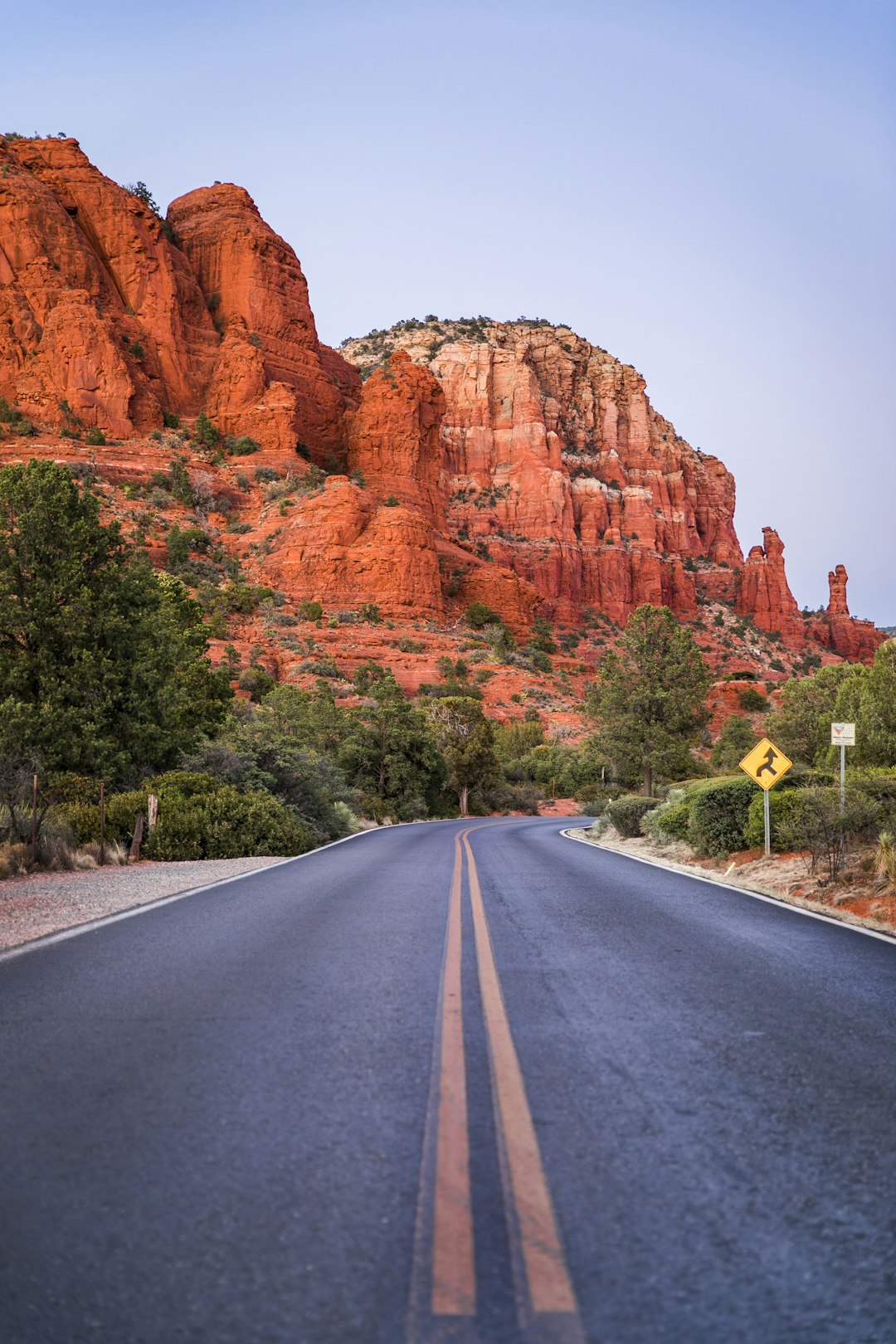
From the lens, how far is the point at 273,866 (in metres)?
15.0

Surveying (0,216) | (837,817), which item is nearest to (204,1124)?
(837,817)

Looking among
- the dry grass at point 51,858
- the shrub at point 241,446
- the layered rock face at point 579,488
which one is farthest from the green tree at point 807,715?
the layered rock face at point 579,488

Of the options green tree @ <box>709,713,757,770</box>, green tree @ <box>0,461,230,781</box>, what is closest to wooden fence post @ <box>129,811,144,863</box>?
green tree @ <box>0,461,230,781</box>

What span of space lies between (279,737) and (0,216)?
73827 millimetres

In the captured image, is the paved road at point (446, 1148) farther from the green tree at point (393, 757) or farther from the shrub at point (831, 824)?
the green tree at point (393, 757)

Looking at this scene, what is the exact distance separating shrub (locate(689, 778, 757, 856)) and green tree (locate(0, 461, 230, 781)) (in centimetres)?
1126

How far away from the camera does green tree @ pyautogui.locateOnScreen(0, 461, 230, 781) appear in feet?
55.8

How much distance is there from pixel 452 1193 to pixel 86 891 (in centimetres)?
995

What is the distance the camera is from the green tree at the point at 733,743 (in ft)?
183

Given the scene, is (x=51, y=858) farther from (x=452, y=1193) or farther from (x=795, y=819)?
(x=452, y=1193)

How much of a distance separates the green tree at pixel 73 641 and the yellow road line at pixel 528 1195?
1409 cm

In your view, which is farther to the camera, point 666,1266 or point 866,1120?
point 866,1120

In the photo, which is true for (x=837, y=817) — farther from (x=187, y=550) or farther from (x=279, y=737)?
(x=187, y=550)

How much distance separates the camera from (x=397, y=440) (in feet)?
285
